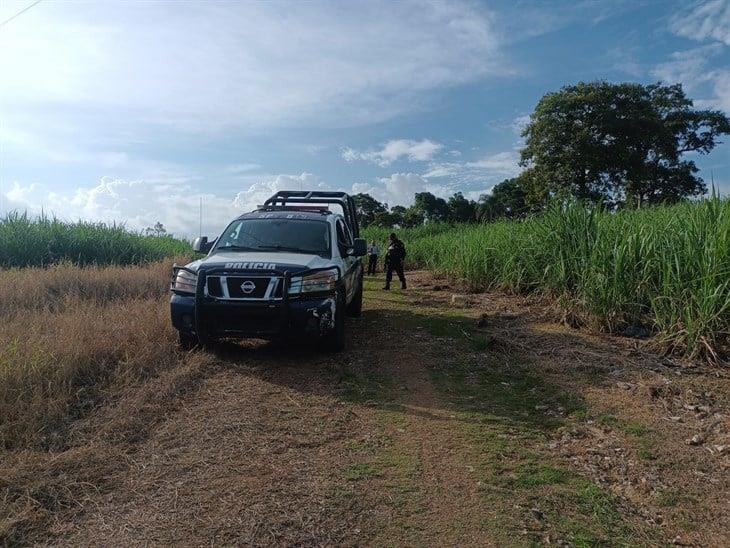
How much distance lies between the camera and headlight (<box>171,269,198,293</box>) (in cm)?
618

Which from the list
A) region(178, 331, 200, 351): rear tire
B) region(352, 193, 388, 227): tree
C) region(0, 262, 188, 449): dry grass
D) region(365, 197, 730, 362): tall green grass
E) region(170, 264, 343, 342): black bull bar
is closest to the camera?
region(0, 262, 188, 449): dry grass

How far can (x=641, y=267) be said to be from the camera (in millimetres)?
7184

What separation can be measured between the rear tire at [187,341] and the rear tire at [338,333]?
1.60 metres

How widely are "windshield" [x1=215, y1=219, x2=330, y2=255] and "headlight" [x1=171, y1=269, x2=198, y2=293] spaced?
38.0 inches

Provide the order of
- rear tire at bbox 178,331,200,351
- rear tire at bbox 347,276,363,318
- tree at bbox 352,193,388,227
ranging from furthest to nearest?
tree at bbox 352,193,388,227
rear tire at bbox 347,276,363,318
rear tire at bbox 178,331,200,351

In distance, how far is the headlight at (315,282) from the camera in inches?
237

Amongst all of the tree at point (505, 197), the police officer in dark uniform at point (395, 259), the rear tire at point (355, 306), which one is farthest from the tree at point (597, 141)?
the rear tire at point (355, 306)

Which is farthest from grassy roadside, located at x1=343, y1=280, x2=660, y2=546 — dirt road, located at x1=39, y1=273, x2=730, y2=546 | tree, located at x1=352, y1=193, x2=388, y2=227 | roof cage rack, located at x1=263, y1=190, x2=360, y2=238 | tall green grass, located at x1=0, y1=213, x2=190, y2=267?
tree, located at x1=352, y1=193, x2=388, y2=227

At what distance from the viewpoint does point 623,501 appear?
3.29 metres

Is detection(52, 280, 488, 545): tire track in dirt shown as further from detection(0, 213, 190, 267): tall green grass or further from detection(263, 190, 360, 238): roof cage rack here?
detection(0, 213, 190, 267): tall green grass

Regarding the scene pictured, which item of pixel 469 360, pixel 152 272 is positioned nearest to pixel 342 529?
pixel 469 360

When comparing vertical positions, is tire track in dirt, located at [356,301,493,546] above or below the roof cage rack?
below

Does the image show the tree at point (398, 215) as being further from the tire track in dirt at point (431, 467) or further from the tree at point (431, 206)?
the tire track in dirt at point (431, 467)

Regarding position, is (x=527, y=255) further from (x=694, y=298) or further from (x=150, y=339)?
(x=150, y=339)
